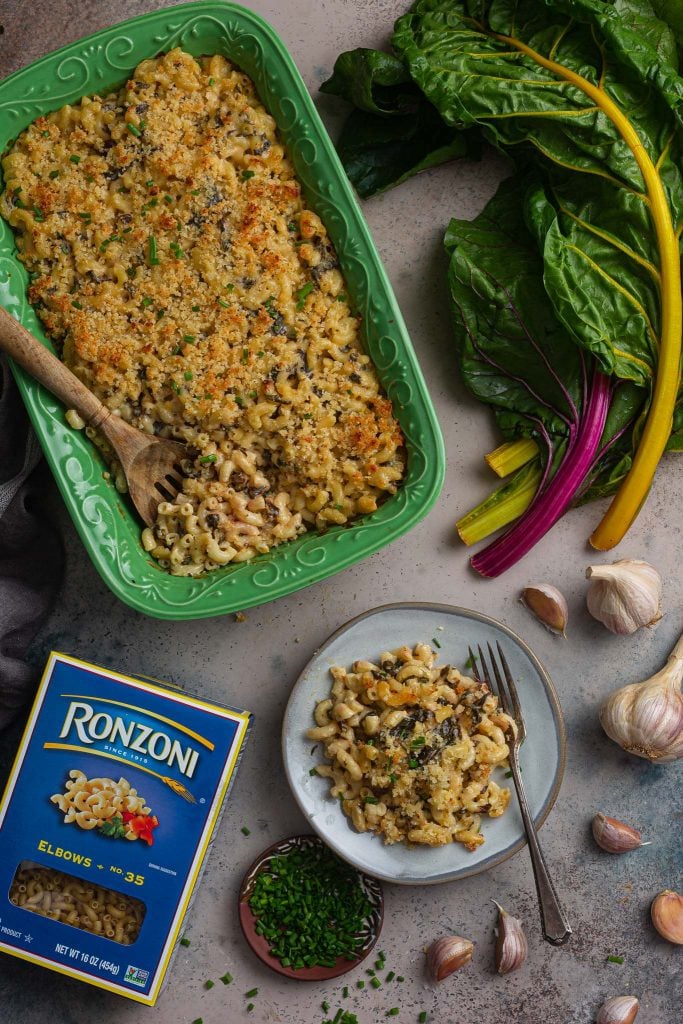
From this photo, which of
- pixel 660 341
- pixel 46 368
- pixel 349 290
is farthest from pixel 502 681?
pixel 46 368

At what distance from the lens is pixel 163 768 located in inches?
96.8

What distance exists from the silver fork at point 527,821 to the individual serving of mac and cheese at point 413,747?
1.4 inches

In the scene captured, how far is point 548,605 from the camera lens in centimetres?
282

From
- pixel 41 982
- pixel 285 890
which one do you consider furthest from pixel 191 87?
pixel 41 982

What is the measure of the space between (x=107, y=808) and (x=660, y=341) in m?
2.16

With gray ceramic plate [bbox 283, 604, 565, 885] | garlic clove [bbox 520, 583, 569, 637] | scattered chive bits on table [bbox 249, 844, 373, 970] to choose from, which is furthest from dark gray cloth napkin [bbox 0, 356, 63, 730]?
garlic clove [bbox 520, 583, 569, 637]

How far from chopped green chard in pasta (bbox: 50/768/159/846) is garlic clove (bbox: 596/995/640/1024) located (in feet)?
5.45

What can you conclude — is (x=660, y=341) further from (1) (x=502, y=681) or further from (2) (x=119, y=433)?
(2) (x=119, y=433)

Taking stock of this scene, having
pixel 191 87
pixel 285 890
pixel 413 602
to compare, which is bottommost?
pixel 285 890

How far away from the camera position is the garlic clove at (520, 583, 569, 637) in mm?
2805

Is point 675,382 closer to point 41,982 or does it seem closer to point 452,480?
point 452,480

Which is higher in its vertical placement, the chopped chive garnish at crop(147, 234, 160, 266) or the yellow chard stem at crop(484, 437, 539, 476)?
the chopped chive garnish at crop(147, 234, 160, 266)

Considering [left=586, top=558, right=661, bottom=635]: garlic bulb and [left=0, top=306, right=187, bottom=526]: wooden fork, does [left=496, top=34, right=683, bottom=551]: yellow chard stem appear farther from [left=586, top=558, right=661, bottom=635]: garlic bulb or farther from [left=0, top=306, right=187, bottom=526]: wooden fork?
[left=0, top=306, right=187, bottom=526]: wooden fork

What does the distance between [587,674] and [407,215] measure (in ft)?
5.45
